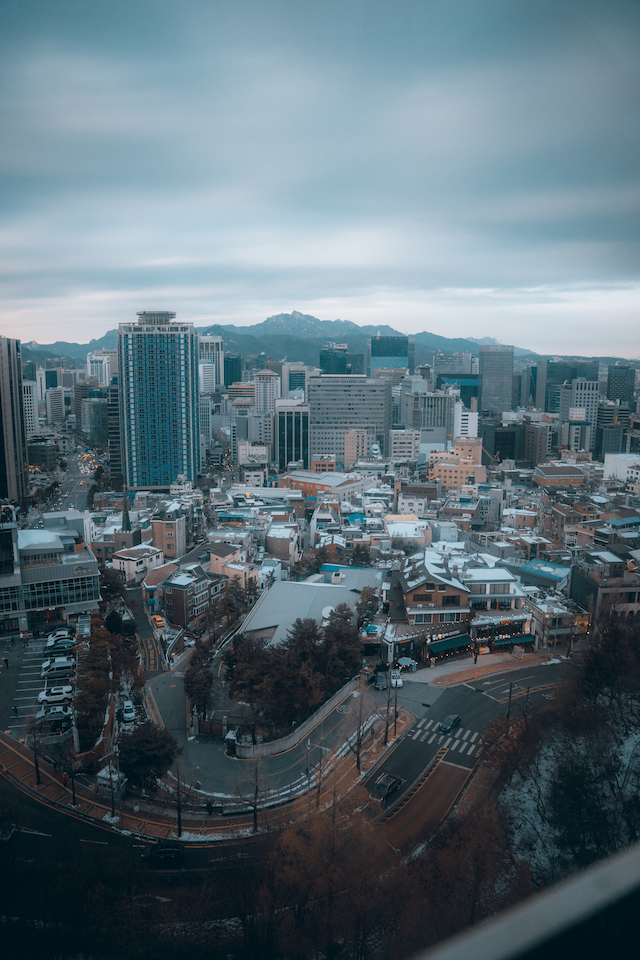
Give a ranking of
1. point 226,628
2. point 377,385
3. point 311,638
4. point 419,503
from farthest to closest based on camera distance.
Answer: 1. point 377,385
2. point 419,503
3. point 226,628
4. point 311,638

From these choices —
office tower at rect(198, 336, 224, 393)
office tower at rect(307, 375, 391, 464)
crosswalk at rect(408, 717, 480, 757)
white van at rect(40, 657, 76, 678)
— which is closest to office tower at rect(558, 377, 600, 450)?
office tower at rect(307, 375, 391, 464)

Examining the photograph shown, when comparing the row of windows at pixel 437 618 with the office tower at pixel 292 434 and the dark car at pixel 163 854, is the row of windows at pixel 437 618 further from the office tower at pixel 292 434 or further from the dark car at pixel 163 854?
the office tower at pixel 292 434

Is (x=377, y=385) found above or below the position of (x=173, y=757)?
above

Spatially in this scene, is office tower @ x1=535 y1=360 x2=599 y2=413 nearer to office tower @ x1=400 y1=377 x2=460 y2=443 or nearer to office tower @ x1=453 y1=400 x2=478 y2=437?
office tower @ x1=400 y1=377 x2=460 y2=443

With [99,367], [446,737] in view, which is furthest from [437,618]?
[99,367]

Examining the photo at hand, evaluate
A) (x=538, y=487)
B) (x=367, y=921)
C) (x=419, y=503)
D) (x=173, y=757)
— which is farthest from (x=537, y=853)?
(x=538, y=487)

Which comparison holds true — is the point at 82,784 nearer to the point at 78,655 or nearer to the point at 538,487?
the point at 78,655
